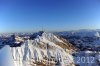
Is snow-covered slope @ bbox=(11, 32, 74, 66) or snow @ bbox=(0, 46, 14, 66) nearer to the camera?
snow @ bbox=(0, 46, 14, 66)

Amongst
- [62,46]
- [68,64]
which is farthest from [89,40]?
[68,64]

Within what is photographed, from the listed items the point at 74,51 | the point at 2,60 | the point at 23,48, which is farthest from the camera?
the point at 23,48

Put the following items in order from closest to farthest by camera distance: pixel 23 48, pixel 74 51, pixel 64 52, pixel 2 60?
pixel 2 60
pixel 74 51
pixel 64 52
pixel 23 48

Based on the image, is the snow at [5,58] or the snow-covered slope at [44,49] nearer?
the snow at [5,58]

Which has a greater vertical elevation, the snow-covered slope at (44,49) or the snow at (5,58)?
the snow at (5,58)

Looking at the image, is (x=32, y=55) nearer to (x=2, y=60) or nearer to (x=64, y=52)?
(x=64, y=52)

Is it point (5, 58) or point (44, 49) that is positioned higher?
point (5, 58)

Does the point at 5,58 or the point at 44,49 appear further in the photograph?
the point at 44,49

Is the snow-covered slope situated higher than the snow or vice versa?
the snow
